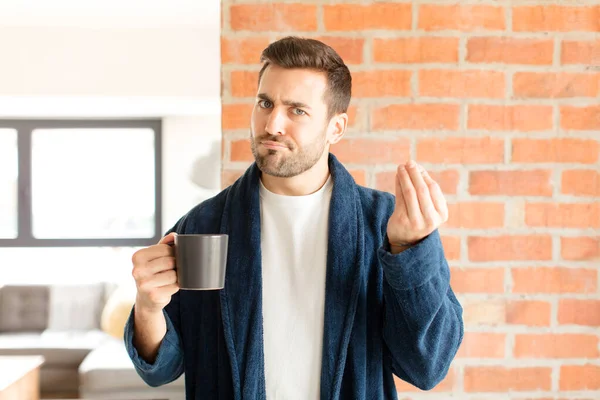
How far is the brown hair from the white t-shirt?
7.8 inches

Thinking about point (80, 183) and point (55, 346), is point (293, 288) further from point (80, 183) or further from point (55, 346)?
point (80, 183)

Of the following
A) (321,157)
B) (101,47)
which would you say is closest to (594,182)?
(321,157)

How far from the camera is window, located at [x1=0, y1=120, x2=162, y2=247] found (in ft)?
19.8

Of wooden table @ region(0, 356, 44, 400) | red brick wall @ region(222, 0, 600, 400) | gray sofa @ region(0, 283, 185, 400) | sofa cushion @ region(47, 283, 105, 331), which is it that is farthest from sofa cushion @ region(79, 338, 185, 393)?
red brick wall @ region(222, 0, 600, 400)

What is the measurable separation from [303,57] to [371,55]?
13.8 inches

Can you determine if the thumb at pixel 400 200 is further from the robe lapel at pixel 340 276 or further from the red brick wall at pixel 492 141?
the red brick wall at pixel 492 141

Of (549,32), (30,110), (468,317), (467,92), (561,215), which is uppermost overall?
(30,110)

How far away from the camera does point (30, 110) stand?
5.75 metres

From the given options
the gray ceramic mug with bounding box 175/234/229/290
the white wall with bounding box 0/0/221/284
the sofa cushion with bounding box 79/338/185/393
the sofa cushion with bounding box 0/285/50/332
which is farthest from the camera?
the sofa cushion with bounding box 0/285/50/332

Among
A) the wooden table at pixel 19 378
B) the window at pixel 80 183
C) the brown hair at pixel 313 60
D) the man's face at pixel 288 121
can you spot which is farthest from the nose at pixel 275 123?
the window at pixel 80 183

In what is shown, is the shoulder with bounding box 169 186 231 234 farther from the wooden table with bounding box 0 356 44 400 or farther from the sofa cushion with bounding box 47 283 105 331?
the sofa cushion with bounding box 47 283 105 331

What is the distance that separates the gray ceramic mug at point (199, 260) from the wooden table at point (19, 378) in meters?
2.47

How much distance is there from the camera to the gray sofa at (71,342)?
4008 mm

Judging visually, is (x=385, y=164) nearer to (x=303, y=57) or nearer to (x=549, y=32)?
(x=303, y=57)
